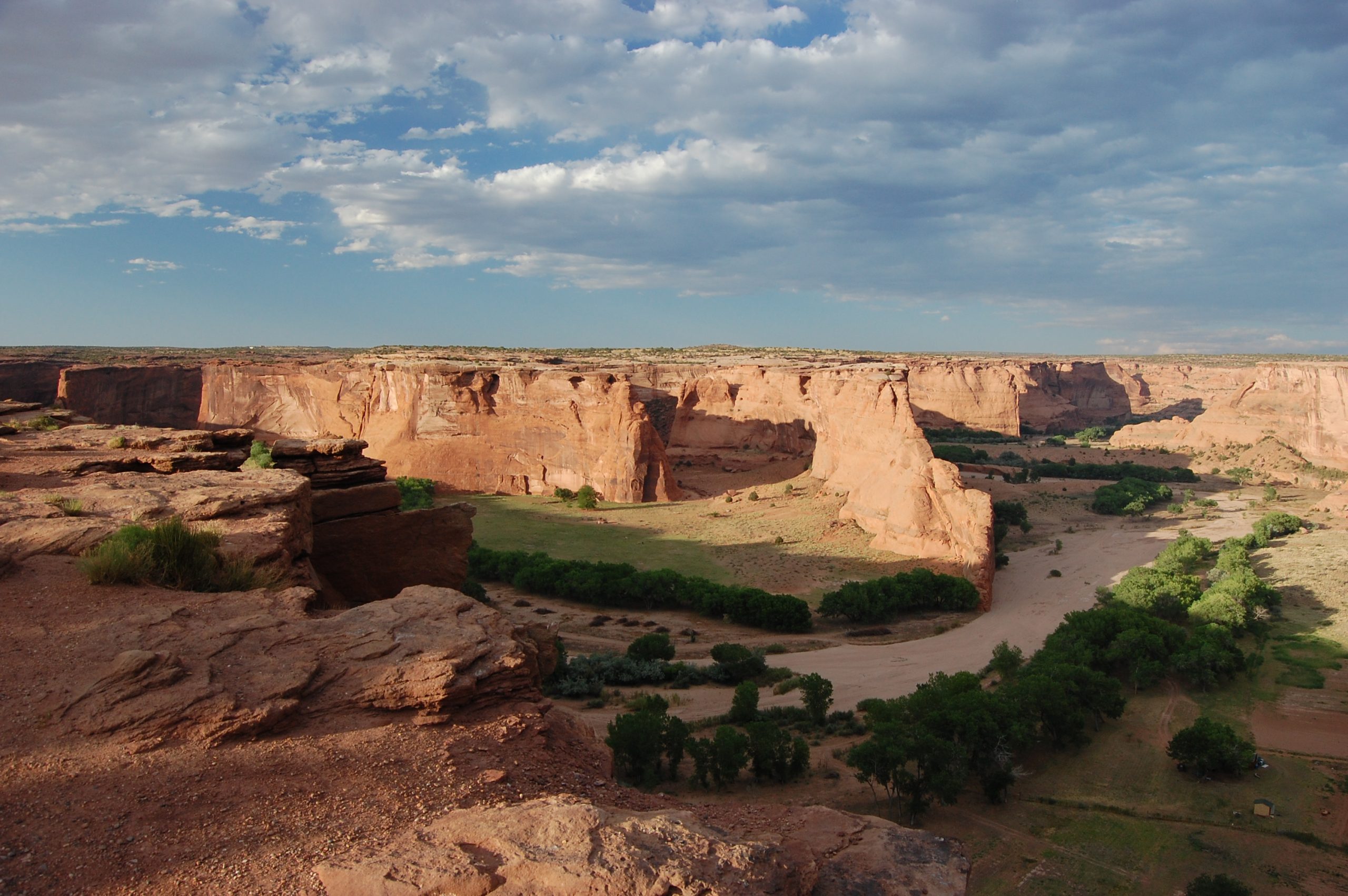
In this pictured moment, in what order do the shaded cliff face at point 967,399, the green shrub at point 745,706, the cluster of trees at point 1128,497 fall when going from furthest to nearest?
1. the shaded cliff face at point 967,399
2. the cluster of trees at point 1128,497
3. the green shrub at point 745,706

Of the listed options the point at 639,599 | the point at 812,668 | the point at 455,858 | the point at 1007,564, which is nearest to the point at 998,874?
the point at 812,668

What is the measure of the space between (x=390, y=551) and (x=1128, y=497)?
56.5 metres

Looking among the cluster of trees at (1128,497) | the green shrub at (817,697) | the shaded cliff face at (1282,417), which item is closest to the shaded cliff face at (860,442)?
the green shrub at (817,697)

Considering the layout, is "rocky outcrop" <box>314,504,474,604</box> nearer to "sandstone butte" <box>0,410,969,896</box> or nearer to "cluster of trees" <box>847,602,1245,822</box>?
"sandstone butte" <box>0,410,969,896</box>

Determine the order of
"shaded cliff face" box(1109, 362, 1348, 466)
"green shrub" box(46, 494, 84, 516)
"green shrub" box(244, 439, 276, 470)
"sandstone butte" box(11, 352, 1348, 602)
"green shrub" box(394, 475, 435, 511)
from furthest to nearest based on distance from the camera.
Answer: "shaded cliff face" box(1109, 362, 1348, 466), "green shrub" box(394, 475, 435, 511), "sandstone butte" box(11, 352, 1348, 602), "green shrub" box(244, 439, 276, 470), "green shrub" box(46, 494, 84, 516)

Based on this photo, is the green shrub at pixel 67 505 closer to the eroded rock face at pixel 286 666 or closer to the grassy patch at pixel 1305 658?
the eroded rock face at pixel 286 666

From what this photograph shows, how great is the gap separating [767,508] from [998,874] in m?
30.0

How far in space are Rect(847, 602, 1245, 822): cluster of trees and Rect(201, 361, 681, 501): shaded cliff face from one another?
1085 inches

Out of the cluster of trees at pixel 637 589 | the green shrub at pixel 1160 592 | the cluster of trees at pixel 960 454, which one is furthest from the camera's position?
the cluster of trees at pixel 960 454

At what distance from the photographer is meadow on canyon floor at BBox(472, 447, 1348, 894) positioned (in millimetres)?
15312

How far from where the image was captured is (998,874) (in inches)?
567

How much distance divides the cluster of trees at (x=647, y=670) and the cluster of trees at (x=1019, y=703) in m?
4.24

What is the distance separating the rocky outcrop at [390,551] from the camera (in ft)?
48.4

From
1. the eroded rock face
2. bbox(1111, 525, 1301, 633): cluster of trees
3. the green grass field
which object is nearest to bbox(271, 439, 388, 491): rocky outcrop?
the eroded rock face
